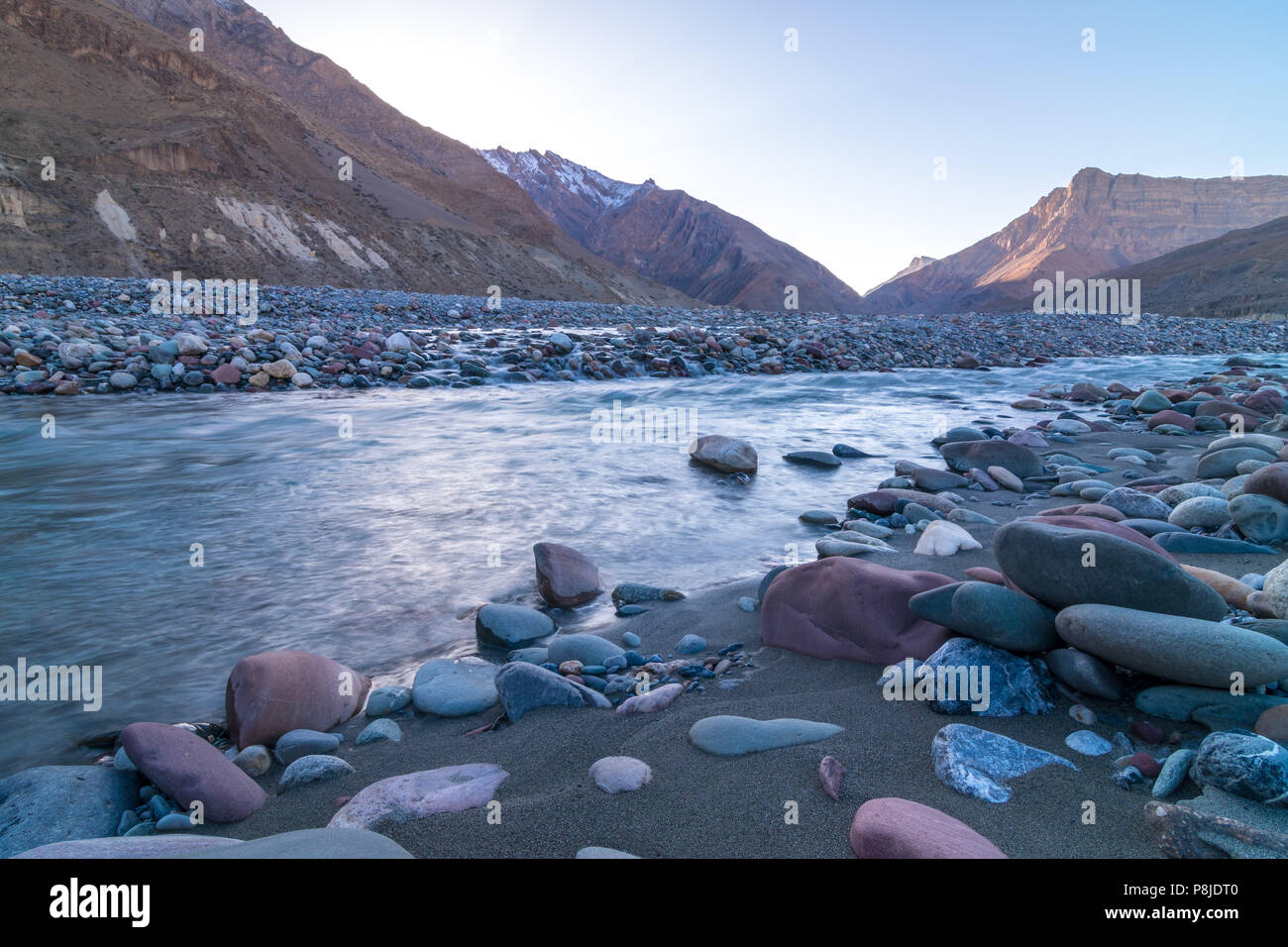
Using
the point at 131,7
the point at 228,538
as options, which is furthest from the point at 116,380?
the point at 131,7

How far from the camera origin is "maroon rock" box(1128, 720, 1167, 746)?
1.77 metres

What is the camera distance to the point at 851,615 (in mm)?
2578

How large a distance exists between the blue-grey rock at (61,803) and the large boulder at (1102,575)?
292cm

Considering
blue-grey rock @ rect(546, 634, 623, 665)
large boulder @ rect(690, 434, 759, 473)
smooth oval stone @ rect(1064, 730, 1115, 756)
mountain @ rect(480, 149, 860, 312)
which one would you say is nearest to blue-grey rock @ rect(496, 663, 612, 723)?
blue-grey rock @ rect(546, 634, 623, 665)

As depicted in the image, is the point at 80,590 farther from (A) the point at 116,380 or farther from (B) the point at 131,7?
(B) the point at 131,7

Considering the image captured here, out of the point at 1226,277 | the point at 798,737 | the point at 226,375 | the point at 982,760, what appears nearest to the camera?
the point at 982,760

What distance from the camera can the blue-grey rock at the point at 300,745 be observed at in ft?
7.18

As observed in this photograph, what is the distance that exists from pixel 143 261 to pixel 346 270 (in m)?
11.1

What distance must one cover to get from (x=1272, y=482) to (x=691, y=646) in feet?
10.6

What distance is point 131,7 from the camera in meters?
67.1

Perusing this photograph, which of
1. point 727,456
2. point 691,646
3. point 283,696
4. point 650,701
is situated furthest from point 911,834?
point 727,456

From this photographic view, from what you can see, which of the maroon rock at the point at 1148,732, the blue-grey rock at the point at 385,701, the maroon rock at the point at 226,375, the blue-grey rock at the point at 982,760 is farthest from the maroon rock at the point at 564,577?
the maroon rock at the point at 226,375

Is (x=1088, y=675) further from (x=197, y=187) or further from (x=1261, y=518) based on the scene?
(x=197, y=187)
